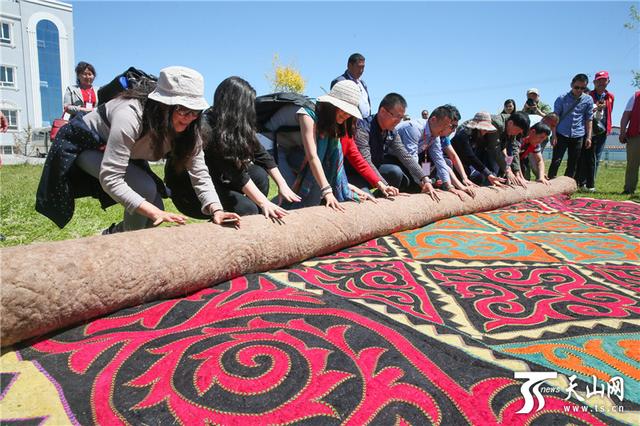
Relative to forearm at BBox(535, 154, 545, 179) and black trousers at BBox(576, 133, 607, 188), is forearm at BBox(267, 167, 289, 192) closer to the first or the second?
forearm at BBox(535, 154, 545, 179)

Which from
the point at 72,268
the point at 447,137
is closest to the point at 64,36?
the point at 447,137

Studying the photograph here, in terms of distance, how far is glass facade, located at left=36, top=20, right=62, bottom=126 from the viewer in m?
30.9

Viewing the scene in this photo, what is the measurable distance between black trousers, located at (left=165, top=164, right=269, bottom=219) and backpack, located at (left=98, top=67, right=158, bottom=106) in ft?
2.74

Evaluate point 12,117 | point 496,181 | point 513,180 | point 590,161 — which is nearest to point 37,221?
point 496,181

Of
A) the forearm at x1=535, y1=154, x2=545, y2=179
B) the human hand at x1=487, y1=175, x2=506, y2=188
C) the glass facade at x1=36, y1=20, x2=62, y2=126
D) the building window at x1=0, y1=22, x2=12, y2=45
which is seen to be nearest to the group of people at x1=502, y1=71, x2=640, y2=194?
the forearm at x1=535, y1=154, x2=545, y2=179

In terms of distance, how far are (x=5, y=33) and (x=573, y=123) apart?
108ft

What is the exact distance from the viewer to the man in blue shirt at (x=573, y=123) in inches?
294

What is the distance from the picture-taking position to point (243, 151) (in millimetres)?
3176

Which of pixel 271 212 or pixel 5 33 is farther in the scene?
pixel 5 33

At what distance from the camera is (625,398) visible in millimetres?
1439

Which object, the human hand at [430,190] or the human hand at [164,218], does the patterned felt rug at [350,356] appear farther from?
the human hand at [430,190]

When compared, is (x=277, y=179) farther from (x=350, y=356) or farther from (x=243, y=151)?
(x=350, y=356)

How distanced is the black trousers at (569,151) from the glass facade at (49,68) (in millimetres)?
31859

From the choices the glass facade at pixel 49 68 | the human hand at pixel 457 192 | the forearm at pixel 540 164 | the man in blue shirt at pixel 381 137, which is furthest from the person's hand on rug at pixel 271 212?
the glass facade at pixel 49 68
